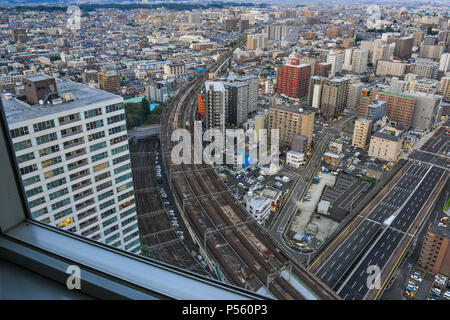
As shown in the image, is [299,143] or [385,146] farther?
[385,146]

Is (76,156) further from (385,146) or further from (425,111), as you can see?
(425,111)

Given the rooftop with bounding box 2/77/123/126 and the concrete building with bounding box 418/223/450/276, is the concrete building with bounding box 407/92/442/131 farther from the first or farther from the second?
the rooftop with bounding box 2/77/123/126

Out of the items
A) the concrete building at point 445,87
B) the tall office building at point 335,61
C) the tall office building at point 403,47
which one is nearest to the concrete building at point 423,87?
the concrete building at point 445,87

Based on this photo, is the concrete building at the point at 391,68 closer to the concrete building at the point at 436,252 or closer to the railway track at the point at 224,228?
the concrete building at the point at 436,252

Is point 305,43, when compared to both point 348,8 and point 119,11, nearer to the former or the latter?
point 119,11

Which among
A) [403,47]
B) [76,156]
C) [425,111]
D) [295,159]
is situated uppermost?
[76,156]
